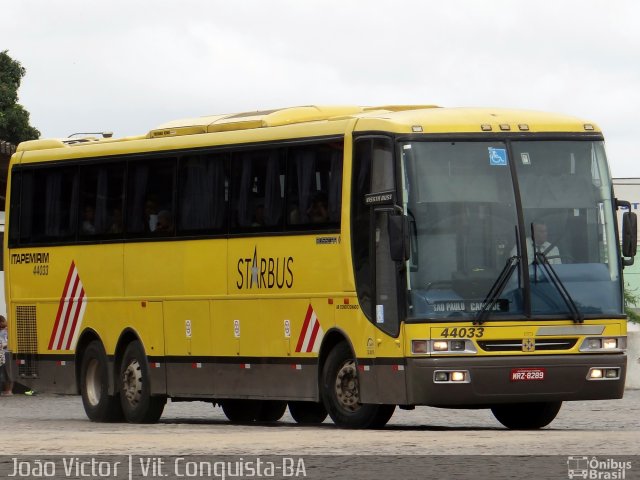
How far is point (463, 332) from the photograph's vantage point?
62.6ft

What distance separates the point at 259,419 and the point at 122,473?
36.5ft

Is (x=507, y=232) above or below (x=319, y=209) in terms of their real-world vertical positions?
below

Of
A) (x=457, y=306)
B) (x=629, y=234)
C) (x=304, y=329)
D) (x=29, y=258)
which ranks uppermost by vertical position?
(x=29, y=258)

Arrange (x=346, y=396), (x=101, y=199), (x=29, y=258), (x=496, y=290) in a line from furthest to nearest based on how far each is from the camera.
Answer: (x=29, y=258)
(x=101, y=199)
(x=346, y=396)
(x=496, y=290)

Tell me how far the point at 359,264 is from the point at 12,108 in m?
47.5

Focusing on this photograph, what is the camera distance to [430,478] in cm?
1312

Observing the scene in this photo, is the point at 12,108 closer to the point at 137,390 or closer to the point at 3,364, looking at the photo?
the point at 3,364

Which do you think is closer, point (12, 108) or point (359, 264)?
point (359, 264)

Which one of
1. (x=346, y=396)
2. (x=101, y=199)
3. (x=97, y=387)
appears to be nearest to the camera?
(x=346, y=396)

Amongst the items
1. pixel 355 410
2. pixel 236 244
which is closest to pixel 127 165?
pixel 236 244

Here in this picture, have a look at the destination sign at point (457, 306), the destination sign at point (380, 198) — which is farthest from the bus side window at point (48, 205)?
the destination sign at point (457, 306)

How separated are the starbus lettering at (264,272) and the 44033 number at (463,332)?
251 cm

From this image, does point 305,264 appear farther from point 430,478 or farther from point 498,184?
point 430,478

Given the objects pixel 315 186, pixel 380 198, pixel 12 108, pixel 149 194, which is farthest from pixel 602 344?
pixel 12 108
